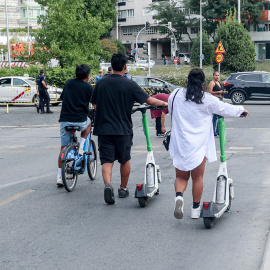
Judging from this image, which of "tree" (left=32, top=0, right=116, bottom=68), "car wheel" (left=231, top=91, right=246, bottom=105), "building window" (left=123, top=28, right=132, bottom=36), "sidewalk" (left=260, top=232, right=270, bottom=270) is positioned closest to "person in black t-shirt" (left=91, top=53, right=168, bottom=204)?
"sidewalk" (left=260, top=232, right=270, bottom=270)

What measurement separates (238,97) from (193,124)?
2308cm

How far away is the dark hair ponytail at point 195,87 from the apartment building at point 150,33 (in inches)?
3308

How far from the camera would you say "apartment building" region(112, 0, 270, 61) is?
88.1m

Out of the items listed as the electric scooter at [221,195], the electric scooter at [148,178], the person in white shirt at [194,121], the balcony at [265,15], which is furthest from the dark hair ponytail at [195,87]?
the balcony at [265,15]

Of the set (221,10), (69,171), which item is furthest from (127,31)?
(69,171)

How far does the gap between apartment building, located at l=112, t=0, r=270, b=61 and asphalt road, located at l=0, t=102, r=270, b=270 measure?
79761 millimetres

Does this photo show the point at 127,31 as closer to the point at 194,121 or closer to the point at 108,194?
the point at 108,194

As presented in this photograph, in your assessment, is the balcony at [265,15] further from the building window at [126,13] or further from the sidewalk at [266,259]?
the sidewalk at [266,259]

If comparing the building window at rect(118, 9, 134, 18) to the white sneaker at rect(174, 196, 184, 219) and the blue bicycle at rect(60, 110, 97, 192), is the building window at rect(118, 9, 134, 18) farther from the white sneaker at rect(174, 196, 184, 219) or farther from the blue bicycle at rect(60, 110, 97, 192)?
the white sneaker at rect(174, 196, 184, 219)

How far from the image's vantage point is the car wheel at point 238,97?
29.0 m

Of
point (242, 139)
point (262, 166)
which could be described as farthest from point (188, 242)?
point (242, 139)

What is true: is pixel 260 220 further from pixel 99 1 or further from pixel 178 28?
pixel 178 28

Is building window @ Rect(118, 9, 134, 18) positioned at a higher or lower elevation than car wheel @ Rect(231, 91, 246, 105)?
higher

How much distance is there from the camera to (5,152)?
13.6 metres
